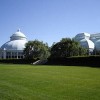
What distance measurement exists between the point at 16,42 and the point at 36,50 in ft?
166

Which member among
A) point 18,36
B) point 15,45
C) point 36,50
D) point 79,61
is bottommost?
point 79,61

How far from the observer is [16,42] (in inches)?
5728

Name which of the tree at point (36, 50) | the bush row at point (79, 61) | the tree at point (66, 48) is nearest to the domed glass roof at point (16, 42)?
the tree at point (36, 50)

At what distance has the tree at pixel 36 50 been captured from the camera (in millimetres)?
96625

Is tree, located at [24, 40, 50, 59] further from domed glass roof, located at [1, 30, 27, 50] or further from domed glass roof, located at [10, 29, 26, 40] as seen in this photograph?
domed glass roof, located at [10, 29, 26, 40]

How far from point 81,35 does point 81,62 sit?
80442 mm

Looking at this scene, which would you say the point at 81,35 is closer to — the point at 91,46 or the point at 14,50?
the point at 91,46

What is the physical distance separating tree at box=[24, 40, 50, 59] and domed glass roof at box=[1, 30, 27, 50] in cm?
4481

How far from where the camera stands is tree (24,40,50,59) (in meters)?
96.6

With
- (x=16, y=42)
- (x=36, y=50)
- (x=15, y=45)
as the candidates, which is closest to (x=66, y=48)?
(x=36, y=50)

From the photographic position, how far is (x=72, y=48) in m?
87.7

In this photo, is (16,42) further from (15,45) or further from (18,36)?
(18,36)

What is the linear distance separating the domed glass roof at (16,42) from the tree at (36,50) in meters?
44.8

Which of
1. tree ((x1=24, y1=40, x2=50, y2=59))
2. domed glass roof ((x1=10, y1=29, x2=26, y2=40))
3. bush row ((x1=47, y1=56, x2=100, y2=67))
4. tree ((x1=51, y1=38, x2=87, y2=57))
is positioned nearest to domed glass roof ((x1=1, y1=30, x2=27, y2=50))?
domed glass roof ((x1=10, y1=29, x2=26, y2=40))
